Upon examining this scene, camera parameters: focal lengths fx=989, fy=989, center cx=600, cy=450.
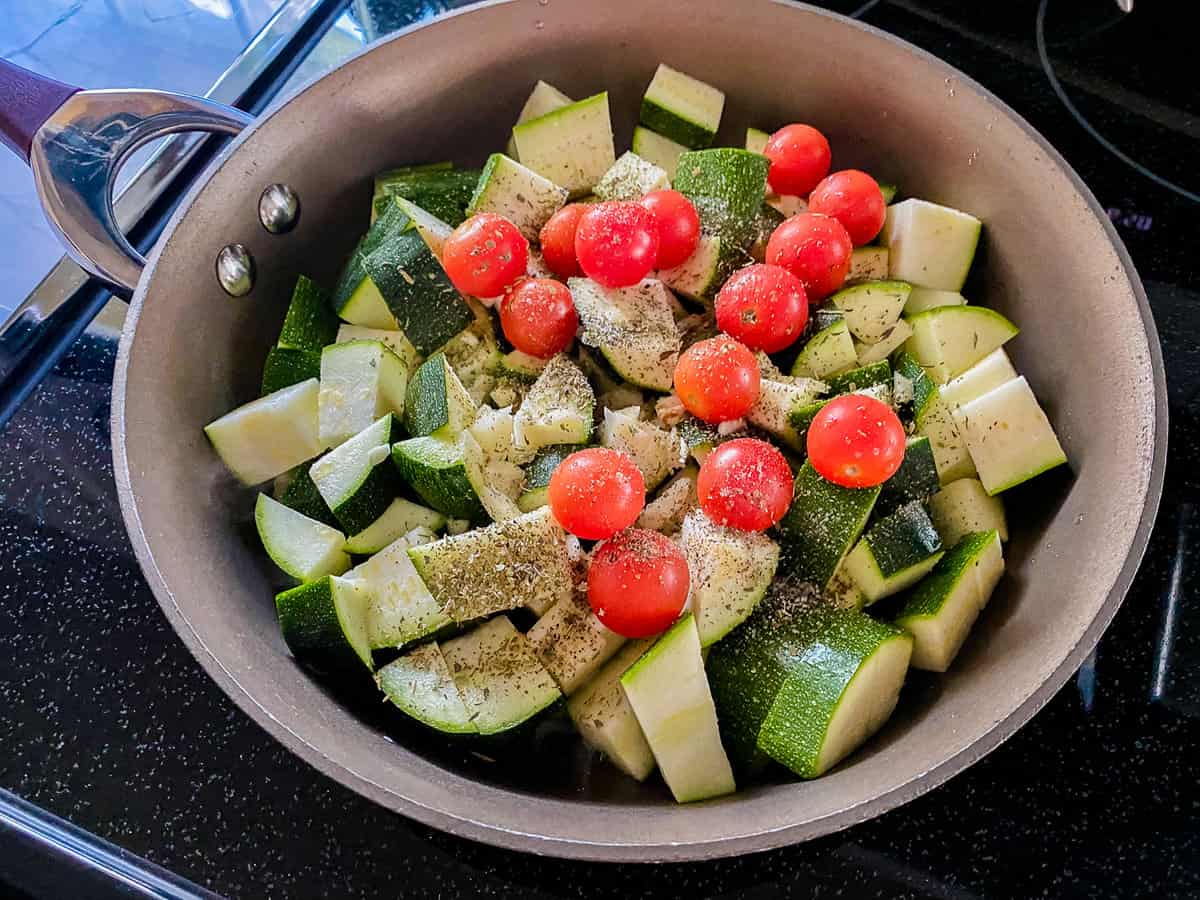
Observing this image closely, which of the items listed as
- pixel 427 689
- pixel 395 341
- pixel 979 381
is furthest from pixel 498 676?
pixel 979 381

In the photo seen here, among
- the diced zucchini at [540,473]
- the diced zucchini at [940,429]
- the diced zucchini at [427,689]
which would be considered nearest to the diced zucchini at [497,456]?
the diced zucchini at [540,473]

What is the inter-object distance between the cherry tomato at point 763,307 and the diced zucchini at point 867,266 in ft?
0.53

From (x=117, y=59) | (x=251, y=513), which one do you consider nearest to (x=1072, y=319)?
(x=251, y=513)

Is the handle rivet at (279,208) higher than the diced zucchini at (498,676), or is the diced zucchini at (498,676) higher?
the handle rivet at (279,208)

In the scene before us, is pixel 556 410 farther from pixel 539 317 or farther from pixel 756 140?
pixel 756 140

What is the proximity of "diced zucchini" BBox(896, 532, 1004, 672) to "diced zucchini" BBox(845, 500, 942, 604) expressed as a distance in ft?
0.09

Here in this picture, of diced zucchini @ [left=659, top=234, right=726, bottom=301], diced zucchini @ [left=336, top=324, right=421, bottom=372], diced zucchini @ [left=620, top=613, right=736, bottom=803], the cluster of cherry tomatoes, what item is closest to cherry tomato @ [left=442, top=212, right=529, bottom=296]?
the cluster of cherry tomatoes

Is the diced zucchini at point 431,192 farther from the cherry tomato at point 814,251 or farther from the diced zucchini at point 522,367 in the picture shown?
the cherry tomato at point 814,251

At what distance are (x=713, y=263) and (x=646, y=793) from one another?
741 millimetres

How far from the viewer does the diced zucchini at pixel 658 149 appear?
1.62m

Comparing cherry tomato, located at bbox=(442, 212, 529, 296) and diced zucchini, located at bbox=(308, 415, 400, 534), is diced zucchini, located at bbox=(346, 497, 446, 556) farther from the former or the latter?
cherry tomato, located at bbox=(442, 212, 529, 296)

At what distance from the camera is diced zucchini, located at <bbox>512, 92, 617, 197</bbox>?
154cm

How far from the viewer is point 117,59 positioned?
2.02 m

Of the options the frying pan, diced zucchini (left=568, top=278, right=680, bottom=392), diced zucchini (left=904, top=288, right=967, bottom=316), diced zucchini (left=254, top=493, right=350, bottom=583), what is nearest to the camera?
the frying pan
